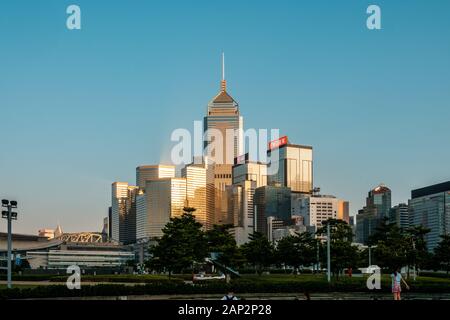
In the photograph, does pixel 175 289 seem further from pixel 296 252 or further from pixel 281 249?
pixel 281 249

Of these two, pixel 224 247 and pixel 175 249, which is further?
pixel 224 247

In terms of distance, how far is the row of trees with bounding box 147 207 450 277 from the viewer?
285ft

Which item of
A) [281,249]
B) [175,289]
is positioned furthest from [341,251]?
[175,289]

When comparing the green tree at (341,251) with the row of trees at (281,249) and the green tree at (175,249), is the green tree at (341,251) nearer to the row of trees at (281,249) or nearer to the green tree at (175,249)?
the row of trees at (281,249)

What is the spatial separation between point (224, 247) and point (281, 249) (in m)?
28.0

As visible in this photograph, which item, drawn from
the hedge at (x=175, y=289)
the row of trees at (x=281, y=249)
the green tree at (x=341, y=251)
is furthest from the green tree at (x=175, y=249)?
the hedge at (x=175, y=289)

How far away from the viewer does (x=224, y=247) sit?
93875mm

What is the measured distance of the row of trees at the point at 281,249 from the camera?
285 feet

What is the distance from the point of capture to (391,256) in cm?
9306

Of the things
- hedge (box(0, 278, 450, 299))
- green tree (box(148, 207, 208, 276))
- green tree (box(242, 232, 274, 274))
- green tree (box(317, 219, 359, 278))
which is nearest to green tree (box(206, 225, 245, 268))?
green tree (box(148, 207, 208, 276))

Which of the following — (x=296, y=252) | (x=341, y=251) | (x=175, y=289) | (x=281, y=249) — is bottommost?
(x=175, y=289)

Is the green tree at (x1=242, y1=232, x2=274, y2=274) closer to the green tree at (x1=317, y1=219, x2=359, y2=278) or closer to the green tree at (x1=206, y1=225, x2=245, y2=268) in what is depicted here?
the green tree at (x1=206, y1=225, x2=245, y2=268)
